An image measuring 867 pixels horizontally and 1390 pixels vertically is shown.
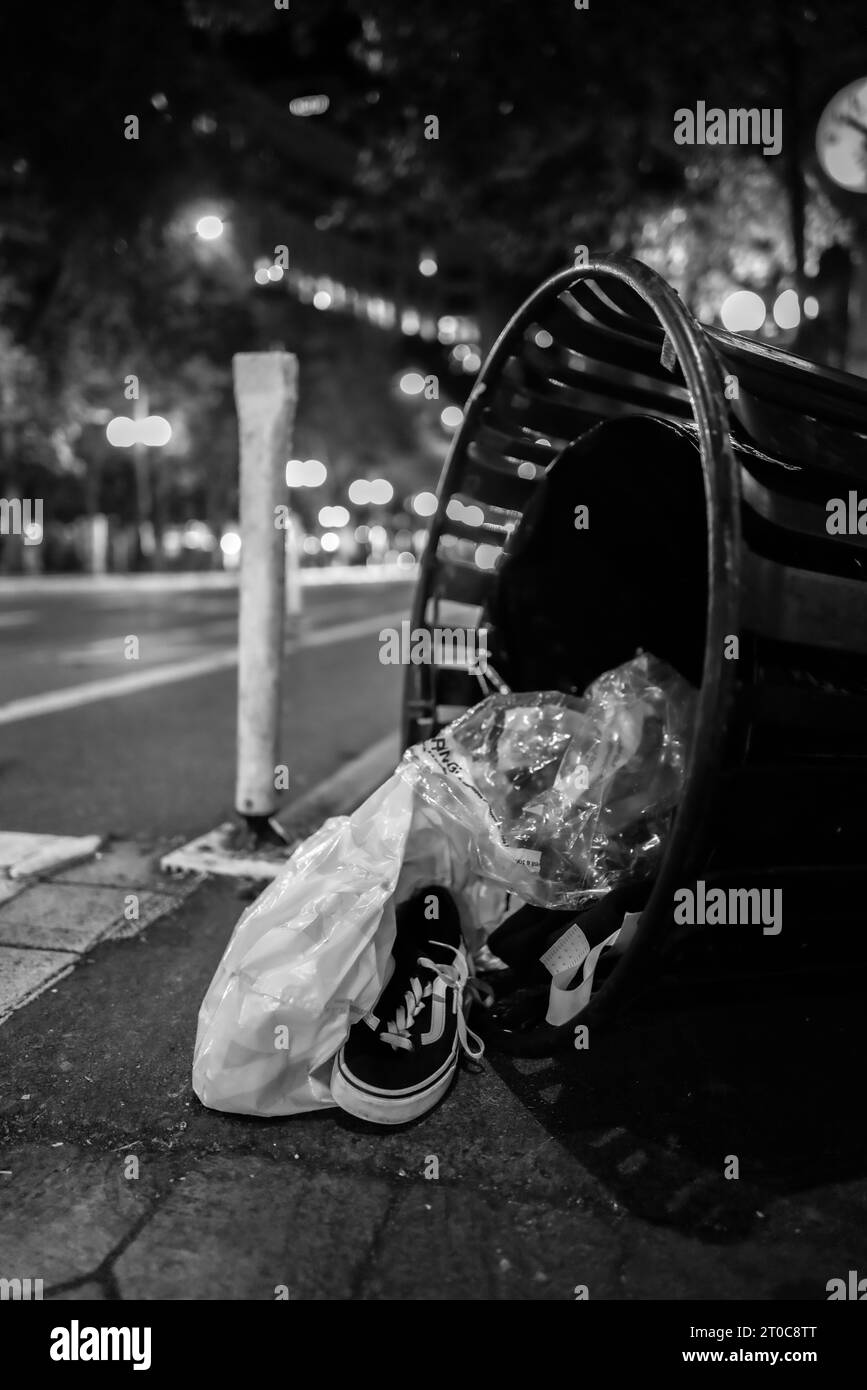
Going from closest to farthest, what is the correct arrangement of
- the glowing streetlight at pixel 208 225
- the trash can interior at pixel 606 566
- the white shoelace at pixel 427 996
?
the white shoelace at pixel 427 996 → the trash can interior at pixel 606 566 → the glowing streetlight at pixel 208 225

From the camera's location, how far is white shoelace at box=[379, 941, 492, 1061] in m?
2.42

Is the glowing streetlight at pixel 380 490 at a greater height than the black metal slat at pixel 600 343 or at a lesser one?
greater

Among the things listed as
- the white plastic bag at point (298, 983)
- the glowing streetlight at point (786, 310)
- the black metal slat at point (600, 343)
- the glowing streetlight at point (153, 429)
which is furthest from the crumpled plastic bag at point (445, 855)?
the glowing streetlight at point (153, 429)

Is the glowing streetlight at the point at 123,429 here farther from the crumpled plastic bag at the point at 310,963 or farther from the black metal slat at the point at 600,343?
Result: the crumpled plastic bag at the point at 310,963

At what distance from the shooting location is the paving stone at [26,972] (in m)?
2.88

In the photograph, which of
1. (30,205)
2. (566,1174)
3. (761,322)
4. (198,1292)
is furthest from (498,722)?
(30,205)

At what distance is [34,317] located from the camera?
1822cm

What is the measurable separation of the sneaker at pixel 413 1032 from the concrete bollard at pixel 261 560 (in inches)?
59.6

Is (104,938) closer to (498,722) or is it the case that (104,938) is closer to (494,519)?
(498,722)

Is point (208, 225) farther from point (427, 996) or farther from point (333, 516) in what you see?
point (333, 516)

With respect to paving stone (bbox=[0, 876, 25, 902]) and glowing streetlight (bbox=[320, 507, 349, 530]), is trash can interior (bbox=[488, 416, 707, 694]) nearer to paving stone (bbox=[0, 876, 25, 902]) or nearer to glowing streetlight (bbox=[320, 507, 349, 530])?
paving stone (bbox=[0, 876, 25, 902])

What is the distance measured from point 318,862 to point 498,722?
2.55 ft

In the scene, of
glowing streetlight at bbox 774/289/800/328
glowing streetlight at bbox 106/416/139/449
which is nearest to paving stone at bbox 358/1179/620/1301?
glowing streetlight at bbox 774/289/800/328

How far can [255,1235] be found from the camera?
196cm
